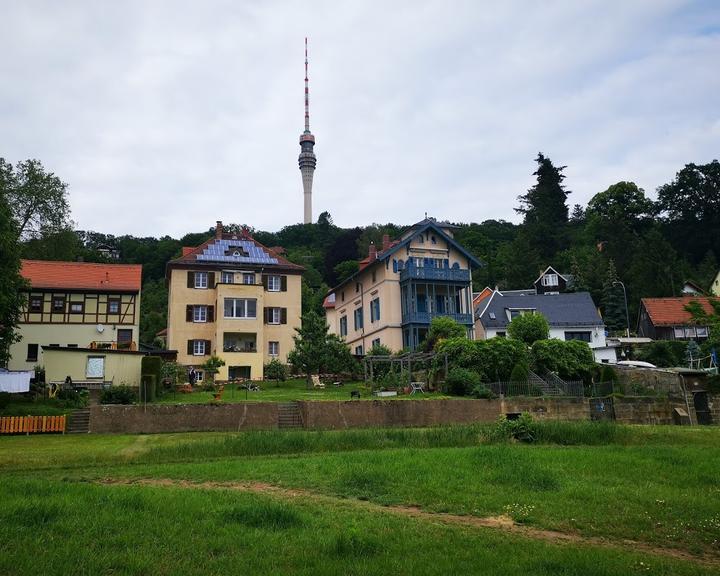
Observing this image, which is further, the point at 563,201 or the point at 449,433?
the point at 563,201

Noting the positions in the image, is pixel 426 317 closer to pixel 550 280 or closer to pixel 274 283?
pixel 274 283

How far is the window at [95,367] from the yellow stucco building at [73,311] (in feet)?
23.9

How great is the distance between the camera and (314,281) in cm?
9156

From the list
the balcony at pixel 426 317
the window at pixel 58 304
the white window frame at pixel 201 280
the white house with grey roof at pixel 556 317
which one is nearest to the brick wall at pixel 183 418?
the window at pixel 58 304

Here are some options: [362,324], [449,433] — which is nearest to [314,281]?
[362,324]

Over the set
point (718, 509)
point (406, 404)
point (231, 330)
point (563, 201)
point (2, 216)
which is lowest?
point (718, 509)

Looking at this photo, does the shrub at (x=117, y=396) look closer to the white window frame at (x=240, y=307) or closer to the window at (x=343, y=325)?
the white window frame at (x=240, y=307)

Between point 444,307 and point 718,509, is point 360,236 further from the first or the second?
point 718,509

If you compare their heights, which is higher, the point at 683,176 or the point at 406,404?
the point at 683,176

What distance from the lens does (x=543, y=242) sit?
99.8 meters

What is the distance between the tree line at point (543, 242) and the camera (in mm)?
60044

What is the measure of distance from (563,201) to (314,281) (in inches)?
1673

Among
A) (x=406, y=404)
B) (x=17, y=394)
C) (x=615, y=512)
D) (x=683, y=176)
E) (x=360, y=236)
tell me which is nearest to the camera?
(x=615, y=512)

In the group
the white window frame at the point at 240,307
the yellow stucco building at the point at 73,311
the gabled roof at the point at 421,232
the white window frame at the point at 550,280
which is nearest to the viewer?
the yellow stucco building at the point at 73,311
